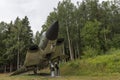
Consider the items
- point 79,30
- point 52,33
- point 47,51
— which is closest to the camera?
point 52,33

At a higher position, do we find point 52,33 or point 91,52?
point 52,33

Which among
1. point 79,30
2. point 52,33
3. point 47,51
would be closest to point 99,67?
point 47,51

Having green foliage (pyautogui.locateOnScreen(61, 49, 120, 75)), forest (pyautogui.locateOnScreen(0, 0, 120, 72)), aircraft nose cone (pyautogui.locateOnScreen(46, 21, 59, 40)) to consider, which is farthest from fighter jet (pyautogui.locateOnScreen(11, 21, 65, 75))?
forest (pyautogui.locateOnScreen(0, 0, 120, 72))

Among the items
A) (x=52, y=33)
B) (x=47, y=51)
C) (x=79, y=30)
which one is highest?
(x=79, y=30)

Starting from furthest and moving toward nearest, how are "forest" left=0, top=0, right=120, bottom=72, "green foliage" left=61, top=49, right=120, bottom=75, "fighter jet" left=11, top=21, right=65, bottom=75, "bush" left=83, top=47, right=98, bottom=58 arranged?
"forest" left=0, top=0, right=120, bottom=72
"bush" left=83, top=47, right=98, bottom=58
"green foliage" left=61, top=49, right=120, bottom=75
"fighter jet" left=11, top=21, right=65, bottom=75

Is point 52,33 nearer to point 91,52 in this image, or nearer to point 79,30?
point 91,52

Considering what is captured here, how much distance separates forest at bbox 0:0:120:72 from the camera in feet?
154

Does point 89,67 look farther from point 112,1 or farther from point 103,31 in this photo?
point 112,1

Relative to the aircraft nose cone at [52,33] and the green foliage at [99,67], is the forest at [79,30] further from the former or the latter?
the aircraft nose cone at [52,33]

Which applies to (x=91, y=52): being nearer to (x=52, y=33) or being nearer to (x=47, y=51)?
(x=47, y=51)

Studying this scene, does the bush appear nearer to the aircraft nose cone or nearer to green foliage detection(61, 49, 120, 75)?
green foliage detection(61, 49, 120, 75)

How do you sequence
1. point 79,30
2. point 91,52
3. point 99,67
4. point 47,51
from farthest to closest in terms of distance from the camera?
point 79,30
point 91,52
point 99,67
point 47,51

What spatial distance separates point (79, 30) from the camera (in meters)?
52.6

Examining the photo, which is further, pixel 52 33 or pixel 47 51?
pixel 47 51
